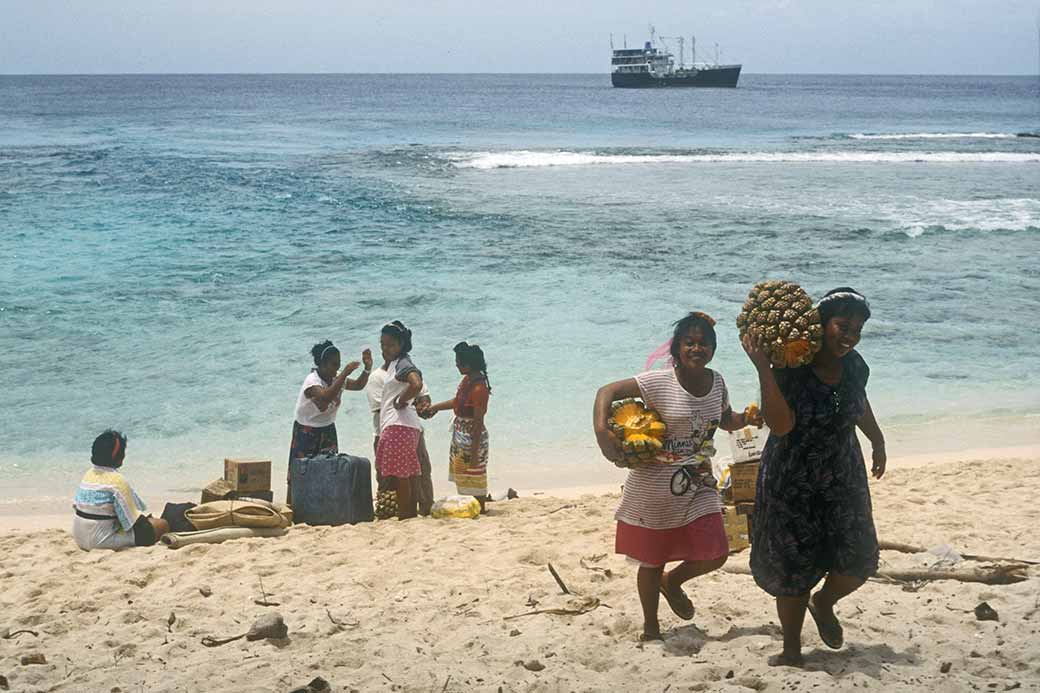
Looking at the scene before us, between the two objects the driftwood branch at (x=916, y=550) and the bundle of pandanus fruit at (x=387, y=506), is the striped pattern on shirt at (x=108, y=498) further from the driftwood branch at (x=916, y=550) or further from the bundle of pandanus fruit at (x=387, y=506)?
the driftwood branch at (x=916, y=550)

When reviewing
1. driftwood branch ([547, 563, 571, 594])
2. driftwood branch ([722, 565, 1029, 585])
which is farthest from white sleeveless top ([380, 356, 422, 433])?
driftwood branch ([722, 565, 1029, 585])

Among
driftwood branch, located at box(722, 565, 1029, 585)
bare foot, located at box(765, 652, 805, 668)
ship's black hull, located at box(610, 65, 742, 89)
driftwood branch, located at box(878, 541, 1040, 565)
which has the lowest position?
driftwood branch, located at box(878, 541, 1040, 565)

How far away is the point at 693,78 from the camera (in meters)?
113

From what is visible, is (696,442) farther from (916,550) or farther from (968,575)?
(916,550)

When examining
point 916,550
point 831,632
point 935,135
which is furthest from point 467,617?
point 935,135

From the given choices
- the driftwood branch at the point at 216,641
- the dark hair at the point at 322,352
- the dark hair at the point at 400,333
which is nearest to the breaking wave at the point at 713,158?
the dark hair at the point at 322,352

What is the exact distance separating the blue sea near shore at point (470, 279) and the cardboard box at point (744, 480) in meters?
3.31

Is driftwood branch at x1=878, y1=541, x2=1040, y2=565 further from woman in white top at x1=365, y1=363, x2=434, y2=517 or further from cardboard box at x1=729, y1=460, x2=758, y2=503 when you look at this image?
woman in white top at x1=365, y1=363, x2=434, y2=517

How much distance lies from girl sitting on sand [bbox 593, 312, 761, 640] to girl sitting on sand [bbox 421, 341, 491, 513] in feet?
8.64

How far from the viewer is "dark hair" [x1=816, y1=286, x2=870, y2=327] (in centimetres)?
398

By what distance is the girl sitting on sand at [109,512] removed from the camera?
6422 millimetres

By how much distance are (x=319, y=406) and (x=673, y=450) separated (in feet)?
11.1

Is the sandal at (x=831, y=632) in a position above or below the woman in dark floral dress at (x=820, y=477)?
below

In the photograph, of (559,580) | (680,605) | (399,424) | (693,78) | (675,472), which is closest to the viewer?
(675,472)
